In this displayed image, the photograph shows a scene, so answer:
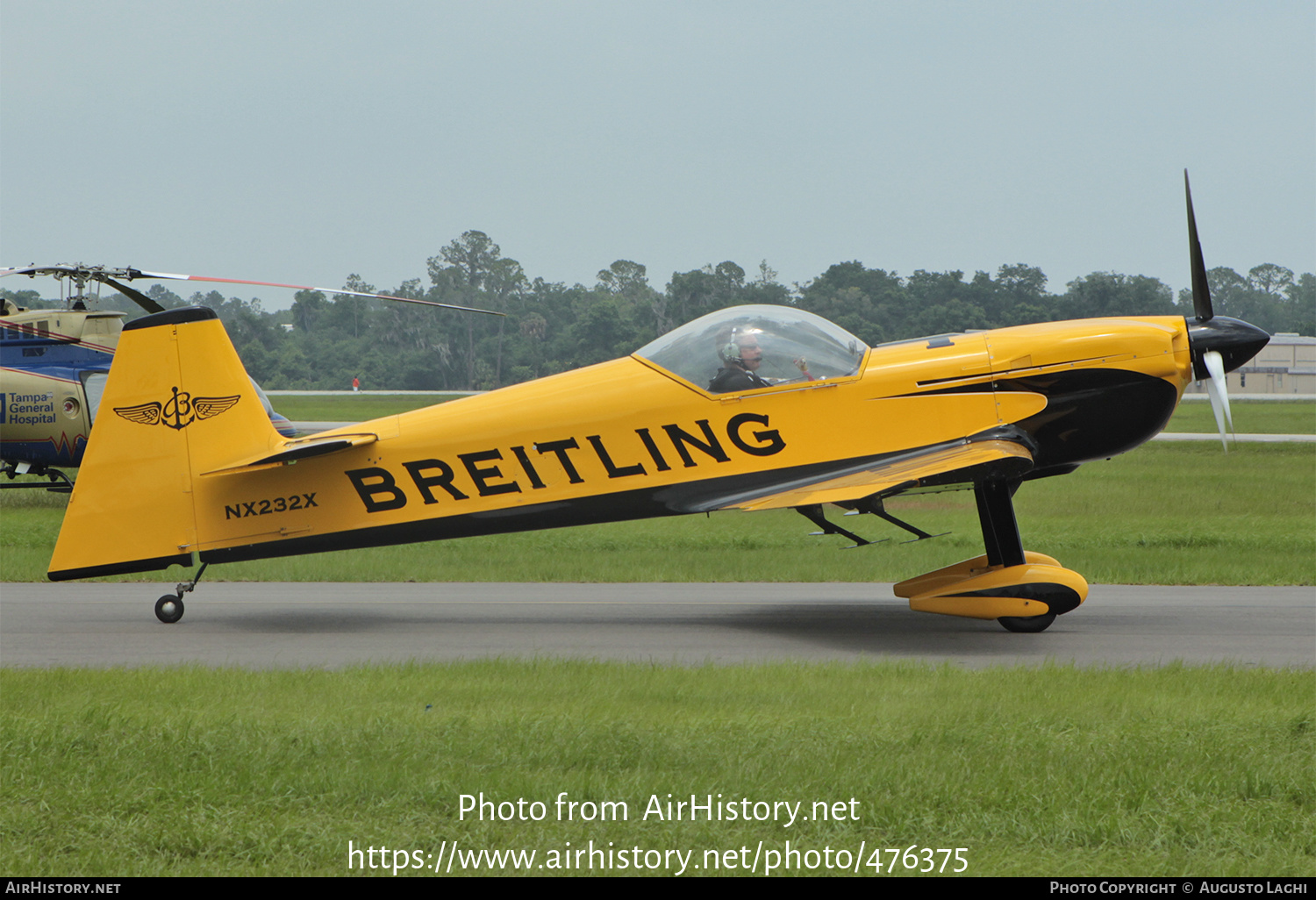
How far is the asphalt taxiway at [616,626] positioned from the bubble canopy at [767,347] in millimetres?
2256

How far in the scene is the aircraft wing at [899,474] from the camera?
28.8 ft

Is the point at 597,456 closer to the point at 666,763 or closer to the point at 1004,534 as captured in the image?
the point at 1004,534

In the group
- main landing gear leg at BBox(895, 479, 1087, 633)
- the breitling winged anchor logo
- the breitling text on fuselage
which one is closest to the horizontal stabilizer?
the breitling winged anchor logo

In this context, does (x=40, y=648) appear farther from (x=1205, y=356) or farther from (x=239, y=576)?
(x=1205, y=356)

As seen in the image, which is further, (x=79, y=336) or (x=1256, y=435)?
(x=1256, y=435)

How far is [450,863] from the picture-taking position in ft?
14.6

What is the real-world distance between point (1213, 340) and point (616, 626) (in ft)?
19.5

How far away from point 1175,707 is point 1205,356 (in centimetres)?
443

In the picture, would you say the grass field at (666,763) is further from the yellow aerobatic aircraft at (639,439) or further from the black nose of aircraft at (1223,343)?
the black nose of aircraft at (1223,343)

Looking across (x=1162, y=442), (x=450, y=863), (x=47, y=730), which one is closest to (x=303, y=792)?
(x=450, y=863)

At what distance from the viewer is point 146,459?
971cm

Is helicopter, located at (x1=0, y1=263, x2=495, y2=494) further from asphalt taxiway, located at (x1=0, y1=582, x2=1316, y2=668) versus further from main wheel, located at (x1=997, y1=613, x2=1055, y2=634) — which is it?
main wheel, located at (x1=997, y1=613, x2=1055, y2=634)

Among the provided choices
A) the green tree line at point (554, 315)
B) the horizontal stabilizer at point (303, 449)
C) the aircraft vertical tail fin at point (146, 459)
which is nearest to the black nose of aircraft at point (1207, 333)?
the horizontal stabilizer at point (303, 449)

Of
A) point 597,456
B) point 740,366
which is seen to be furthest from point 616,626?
point 740,366
